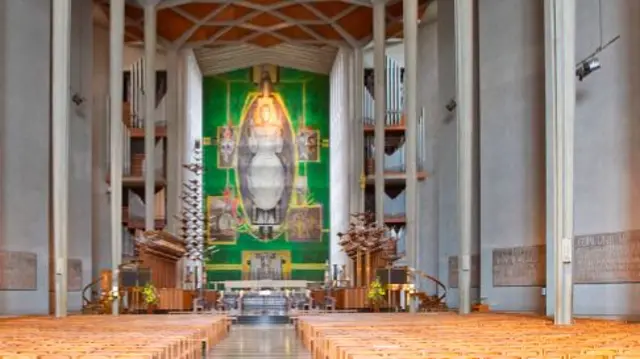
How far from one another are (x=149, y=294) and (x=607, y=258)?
9.48 metres

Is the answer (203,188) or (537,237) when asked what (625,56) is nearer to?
(537,237)

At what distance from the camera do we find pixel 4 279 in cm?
1711

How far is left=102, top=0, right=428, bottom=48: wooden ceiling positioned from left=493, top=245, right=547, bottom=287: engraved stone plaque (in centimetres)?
1014

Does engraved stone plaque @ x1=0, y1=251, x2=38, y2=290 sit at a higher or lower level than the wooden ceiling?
lower

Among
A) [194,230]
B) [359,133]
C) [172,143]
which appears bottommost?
[194,230]

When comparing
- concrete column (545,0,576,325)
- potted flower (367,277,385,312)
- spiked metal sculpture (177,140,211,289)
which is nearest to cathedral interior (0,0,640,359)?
concrete column (545,0,576,325)

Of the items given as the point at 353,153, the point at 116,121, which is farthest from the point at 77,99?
the point at 353,153

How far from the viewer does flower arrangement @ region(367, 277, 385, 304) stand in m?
19.6

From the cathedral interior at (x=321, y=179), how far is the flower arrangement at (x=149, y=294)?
41 millimetres

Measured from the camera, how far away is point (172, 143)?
30.2 metres

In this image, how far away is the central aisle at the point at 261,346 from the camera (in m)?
11.6

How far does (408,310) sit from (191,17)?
42.2 ft

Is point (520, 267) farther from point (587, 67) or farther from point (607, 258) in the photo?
point (587, 67)

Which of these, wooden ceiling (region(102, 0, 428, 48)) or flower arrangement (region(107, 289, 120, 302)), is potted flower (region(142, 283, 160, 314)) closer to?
flower arrangement (region(107, 289, 120, 302))
